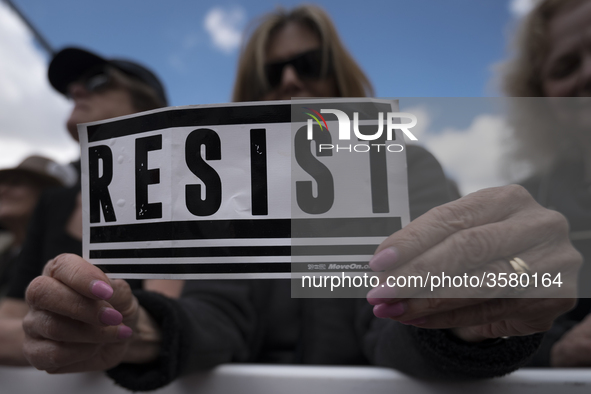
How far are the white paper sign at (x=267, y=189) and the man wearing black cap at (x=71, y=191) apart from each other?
0.53 meters

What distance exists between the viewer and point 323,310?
105 cm

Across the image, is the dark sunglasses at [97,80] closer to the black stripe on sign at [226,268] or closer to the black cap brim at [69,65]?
the black cap brim at [69,65]

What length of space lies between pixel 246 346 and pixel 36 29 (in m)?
2.78

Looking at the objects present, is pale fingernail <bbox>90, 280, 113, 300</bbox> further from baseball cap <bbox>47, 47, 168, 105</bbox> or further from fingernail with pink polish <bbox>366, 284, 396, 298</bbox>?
baseball cap <bbox>47, 47, 168, 105</bbox>

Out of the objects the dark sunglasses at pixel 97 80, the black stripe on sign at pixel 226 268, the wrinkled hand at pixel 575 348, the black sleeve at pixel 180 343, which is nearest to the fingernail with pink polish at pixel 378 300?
the black stripe on sign at pixel 226 268

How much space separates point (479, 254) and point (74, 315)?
573 mm

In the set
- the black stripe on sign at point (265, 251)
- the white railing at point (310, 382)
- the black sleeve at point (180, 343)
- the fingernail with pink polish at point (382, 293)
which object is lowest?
the white railing at point (310, 382)

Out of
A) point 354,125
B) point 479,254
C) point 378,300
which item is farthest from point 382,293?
point 354,125

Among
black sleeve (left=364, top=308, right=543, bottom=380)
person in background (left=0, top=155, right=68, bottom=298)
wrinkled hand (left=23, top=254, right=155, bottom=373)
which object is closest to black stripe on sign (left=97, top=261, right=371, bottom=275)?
wrinkled hand (left=23, top=254, right=155, bottom=373)

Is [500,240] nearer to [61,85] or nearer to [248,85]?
[248,85]

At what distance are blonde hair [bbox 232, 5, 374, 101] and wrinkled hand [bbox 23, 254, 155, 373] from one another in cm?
75

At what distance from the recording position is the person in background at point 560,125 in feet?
1.63

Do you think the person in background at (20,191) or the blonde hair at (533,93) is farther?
the person in background at (20,191)

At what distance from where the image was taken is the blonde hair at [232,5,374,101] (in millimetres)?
1110
